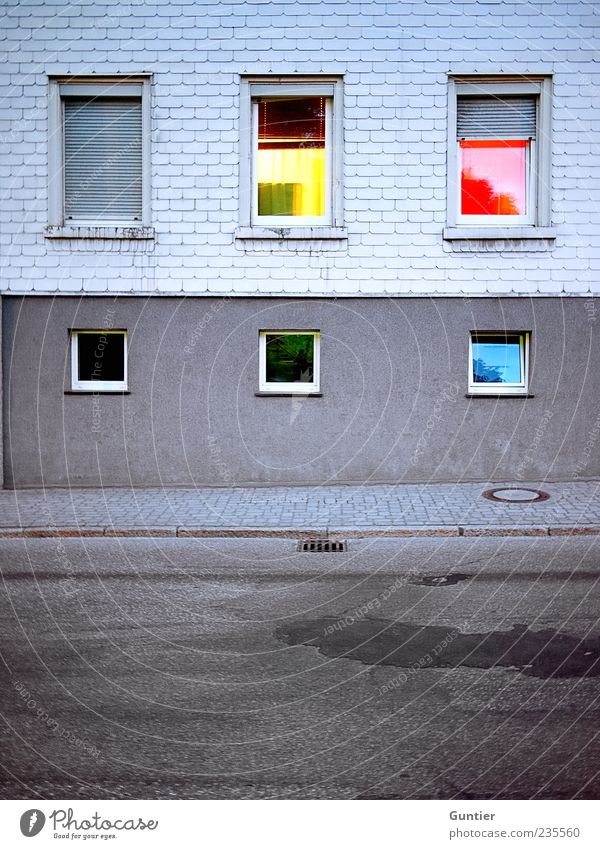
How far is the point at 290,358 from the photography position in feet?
41.1

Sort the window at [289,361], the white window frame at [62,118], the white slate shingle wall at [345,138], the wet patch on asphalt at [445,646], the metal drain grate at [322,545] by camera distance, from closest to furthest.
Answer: the wet patch on asphalt at [445,646]
the metal drain grate at [322,545]
the white slate shingle wall at [345,138]
the white window frame at [62,118]
the window at [289,361]

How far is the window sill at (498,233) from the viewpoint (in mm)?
12141

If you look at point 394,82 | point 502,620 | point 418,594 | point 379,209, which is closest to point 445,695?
point 502,620

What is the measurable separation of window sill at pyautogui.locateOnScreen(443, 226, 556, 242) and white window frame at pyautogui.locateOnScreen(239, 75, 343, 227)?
1.63m

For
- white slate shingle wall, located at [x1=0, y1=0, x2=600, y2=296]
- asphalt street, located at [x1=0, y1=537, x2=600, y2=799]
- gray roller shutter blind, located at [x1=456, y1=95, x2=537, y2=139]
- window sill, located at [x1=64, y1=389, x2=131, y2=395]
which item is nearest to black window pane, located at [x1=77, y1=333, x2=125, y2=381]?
window sill, located at [x1=64, y1=389, x2=131, y2=395]

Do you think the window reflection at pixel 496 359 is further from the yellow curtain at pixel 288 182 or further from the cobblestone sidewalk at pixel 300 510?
the yellow curtain at pixel 288 182

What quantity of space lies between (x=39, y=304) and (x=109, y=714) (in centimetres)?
899

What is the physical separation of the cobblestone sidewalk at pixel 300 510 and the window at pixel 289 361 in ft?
5.15

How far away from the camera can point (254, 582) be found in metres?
7.31

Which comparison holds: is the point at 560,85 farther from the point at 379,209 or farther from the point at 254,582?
the point at 254,582

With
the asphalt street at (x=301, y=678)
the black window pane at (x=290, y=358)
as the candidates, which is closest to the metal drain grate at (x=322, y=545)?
the asphalt street at (x=301, y=678)

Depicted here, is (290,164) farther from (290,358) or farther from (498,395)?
(498,395)

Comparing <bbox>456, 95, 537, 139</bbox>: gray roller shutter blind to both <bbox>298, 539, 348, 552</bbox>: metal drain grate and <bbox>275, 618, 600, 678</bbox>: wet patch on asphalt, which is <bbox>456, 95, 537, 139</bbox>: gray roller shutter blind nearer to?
<bbox>298, 539, 348, 552</bbox>: metal drain grate

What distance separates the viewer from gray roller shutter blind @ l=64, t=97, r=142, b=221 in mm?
12430
